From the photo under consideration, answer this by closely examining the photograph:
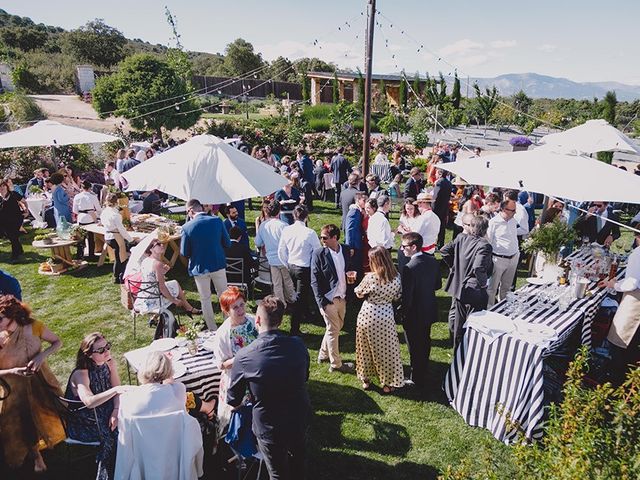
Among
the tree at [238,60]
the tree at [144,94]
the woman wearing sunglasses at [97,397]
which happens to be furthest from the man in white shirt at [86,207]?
the tree at [238,60]

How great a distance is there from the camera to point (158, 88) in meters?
22.7

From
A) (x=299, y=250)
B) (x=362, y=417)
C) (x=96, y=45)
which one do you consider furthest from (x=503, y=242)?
(x=96, y=45)

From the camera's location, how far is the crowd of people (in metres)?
3.26

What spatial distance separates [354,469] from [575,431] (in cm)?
250

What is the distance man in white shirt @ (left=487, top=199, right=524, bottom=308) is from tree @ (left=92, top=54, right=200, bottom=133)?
19746mm

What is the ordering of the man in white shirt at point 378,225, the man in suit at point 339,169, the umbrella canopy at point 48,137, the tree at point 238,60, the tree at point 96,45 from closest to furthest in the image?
the man in white shirt at point 378,225
the umbrella canopy at point 48,137
the man in suit at point 339,169
the tree at point 96,45
the tree at point 238,60

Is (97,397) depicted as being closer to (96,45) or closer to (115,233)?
(115,233)

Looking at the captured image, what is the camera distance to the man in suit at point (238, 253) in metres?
6.84

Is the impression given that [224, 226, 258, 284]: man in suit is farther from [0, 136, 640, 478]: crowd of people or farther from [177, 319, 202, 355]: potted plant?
[177, 319, 202, 355]: potted plant

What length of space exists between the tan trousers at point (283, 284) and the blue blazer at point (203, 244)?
94 cm

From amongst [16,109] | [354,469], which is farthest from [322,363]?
[16,109]

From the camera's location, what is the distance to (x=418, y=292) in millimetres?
4848

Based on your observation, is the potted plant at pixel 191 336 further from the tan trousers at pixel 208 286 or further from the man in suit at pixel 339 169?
the man in suit at pixel 339 169

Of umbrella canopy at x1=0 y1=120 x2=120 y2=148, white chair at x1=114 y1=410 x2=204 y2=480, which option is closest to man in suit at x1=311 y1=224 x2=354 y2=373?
white chair at x1=114 y1=410 x2=204 y2=480
